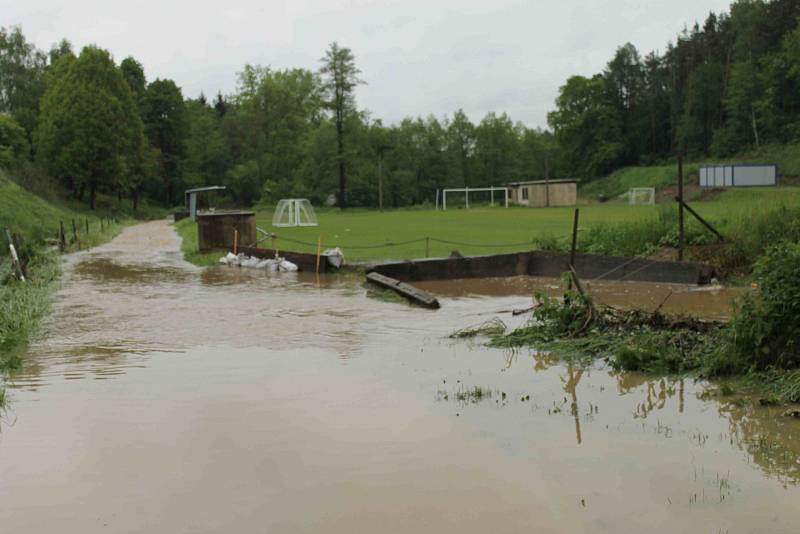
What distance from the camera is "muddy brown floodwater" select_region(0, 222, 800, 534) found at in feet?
21.8

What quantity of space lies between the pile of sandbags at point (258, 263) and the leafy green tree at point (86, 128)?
133 feet

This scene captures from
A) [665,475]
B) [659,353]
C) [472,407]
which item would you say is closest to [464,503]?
[665,475]

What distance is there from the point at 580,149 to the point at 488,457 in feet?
315

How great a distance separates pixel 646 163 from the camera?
9619 cm

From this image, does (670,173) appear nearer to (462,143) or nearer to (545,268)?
(462,143)

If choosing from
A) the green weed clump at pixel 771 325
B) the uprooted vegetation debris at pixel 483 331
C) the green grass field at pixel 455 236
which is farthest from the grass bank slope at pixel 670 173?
the green weed clump at pixel 771 325

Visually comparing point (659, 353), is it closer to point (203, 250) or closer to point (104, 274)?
point (104, 274)

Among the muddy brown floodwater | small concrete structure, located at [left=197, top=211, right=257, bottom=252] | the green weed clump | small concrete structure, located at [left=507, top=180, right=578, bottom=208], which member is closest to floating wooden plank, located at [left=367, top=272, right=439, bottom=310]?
the muddy brown floodwater

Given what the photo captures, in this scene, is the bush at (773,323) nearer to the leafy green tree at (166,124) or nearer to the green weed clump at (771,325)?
the green weed clump at (771,325)

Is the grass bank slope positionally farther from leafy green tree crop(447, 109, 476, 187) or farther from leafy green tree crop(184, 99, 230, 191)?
leafy green tree crop(184, 99, 230, 191)

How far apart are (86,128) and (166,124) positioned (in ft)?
75.2

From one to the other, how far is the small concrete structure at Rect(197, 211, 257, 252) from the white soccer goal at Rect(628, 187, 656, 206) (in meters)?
46.0

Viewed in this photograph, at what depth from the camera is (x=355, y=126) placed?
87.9m

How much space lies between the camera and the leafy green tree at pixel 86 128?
212ft
